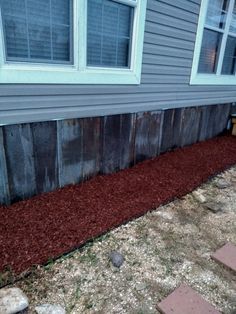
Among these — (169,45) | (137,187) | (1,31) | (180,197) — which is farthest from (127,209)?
(169,45)

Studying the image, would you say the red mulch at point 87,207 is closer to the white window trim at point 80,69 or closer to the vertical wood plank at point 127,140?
the vertical wood plank at point 127,140

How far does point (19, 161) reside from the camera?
239 cm

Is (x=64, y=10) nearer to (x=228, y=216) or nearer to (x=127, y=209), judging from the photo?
(x=127, y=209)

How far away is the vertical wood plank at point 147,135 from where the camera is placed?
3498 mm

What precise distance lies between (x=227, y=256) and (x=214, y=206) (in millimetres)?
857

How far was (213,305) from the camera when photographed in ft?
5.28

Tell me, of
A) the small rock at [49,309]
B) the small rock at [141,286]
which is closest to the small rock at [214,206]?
the small rock at [141,286]

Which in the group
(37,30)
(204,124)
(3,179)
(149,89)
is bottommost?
(3,179)

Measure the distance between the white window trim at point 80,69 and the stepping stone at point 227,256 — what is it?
2.15m

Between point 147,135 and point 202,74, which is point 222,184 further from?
point 202,74

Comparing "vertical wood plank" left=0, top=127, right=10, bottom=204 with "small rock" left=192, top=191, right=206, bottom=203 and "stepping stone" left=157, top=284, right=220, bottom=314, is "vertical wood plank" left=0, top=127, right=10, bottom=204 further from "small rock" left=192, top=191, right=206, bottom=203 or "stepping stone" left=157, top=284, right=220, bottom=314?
"small rock" left=192, top=191, right=206, bottom=203

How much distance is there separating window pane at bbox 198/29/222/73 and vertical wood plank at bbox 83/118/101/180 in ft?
8.58

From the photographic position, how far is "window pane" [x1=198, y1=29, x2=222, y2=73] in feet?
14.0

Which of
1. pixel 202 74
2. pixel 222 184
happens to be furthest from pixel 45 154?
pixel 202 74
